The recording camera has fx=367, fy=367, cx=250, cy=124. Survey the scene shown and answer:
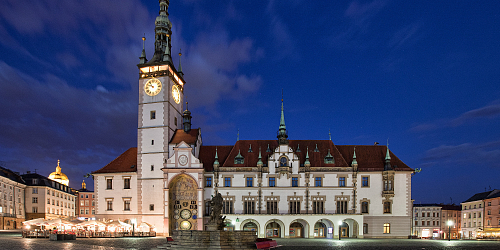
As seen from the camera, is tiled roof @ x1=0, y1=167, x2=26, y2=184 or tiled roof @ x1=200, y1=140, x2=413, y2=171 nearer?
tiled roof @ x1=200, y1=140, x2=413, y2=171

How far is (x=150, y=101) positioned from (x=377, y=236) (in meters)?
33.4

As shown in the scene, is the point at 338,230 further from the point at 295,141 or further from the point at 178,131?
the point at 178,131

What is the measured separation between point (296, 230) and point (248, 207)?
6.64m

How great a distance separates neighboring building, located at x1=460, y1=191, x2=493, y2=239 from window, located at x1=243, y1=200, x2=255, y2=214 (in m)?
53.4

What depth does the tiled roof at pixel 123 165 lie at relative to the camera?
48.4m

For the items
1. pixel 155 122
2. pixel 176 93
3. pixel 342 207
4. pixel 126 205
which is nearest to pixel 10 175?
pixel 126 205

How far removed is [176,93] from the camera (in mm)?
51594

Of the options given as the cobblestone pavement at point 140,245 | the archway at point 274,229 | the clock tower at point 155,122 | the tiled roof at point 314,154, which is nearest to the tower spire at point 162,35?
the clock tower at point 155,122

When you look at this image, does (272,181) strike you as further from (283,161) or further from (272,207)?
(272,207)

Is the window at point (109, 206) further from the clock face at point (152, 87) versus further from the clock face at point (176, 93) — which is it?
the clock face at point (176, 93)

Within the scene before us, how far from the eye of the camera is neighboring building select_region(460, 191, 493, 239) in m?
74.6

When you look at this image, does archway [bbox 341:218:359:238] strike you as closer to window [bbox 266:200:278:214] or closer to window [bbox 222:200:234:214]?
window [bbox 266:200:278:214]

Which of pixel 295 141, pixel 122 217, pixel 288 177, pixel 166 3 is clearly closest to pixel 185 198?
pixel 122 217

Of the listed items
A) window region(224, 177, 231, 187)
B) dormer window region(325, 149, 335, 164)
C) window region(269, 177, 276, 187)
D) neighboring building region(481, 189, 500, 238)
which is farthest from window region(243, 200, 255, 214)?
neighboring building region(481, 189, 500, 238)
